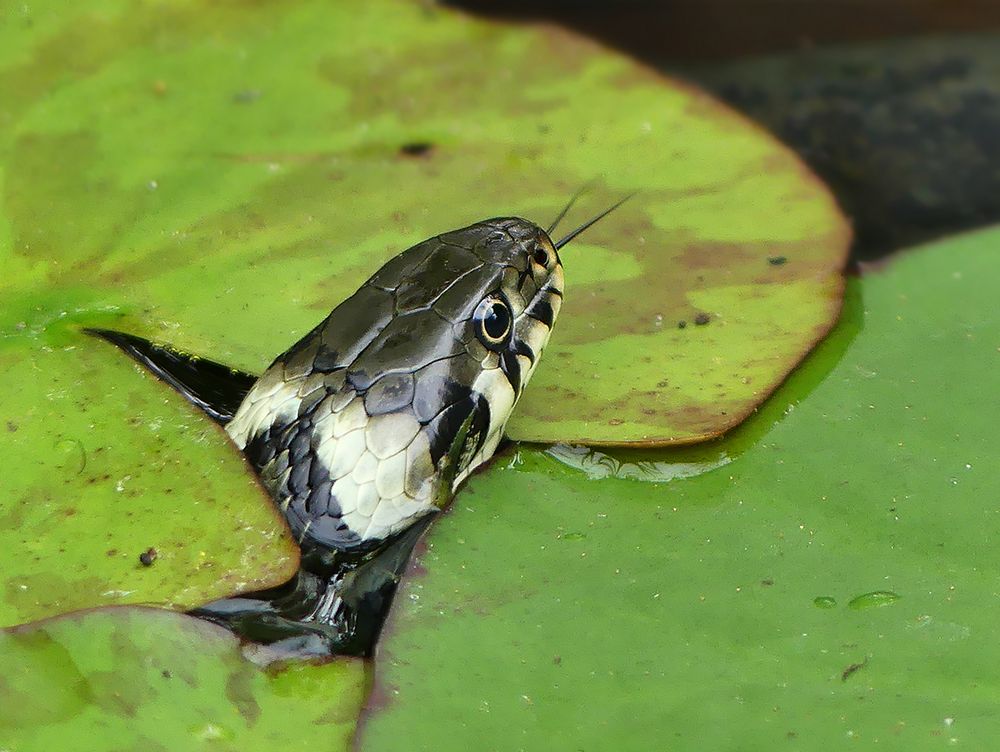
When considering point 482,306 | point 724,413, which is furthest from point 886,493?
point 482,306

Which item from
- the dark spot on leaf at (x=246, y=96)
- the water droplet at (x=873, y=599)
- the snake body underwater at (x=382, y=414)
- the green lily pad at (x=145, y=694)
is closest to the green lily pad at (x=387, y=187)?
the dark spot on leaf at (x=246, y=96)

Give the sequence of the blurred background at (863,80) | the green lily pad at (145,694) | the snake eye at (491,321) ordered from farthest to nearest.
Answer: the blurred background at (863,80) → the snake eye at (491,321) → the green lily pad at (145,694)

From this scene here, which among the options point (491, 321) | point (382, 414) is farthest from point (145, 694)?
point (491, 321)

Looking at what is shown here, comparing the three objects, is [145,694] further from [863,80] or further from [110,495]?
[863,80]

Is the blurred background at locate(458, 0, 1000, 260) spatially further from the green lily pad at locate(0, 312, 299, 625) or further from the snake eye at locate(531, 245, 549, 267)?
the green lily pad at locate(0, 312, 299, 625)

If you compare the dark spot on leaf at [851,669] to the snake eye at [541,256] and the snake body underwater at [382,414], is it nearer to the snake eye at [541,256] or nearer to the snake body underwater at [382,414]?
the snake body underwater at [382,414]

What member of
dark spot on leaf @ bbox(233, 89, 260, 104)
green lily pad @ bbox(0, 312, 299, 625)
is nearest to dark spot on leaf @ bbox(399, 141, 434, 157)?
dark spot on leaf @ bbox(233, 89, 260, 104)
